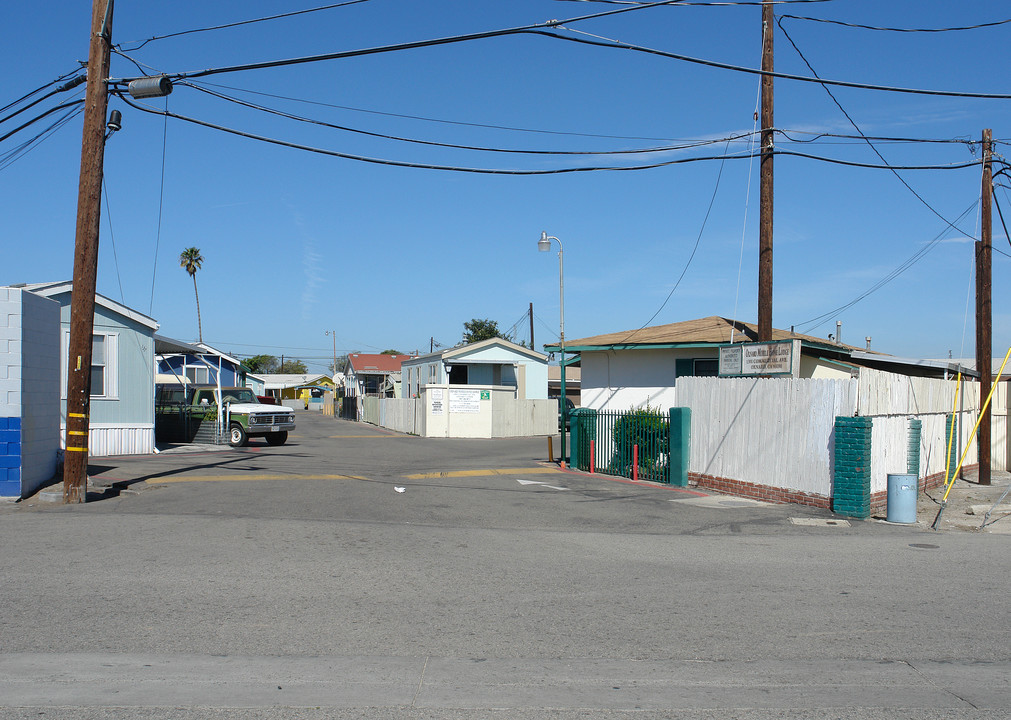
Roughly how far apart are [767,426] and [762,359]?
5.07ft

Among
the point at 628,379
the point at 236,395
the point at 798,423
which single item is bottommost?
the point at 236,395

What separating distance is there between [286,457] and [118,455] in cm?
421

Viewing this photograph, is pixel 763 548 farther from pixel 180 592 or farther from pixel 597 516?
pixel 180 592

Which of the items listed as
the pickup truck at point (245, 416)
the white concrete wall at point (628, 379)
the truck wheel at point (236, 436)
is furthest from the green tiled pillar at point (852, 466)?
the truck wheel at point (236, 436)

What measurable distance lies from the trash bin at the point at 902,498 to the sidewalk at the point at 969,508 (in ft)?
0.88

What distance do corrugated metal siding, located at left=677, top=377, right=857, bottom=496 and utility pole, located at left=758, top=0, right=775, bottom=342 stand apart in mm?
1801

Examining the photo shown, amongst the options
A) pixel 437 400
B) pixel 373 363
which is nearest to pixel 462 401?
pixel 437 400

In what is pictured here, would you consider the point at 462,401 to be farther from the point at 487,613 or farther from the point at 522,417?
the point at 487,613

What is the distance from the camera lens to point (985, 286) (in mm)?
18547

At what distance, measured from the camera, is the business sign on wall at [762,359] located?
1441cm

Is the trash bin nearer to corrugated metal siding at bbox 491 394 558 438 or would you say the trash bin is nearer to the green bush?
the green bush

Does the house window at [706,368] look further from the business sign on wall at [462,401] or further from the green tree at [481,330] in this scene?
the green tree at [481,330]

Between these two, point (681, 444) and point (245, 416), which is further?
point (245, 416)

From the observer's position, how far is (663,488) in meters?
16.2
